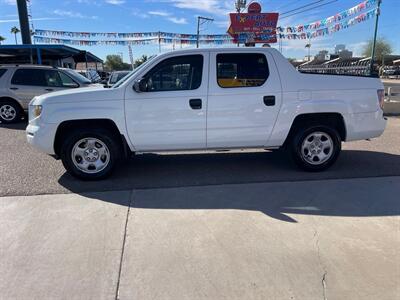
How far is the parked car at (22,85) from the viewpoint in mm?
10836

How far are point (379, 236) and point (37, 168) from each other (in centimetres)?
513

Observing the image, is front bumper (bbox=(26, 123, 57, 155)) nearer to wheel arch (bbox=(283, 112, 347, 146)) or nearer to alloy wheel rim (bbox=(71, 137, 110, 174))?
alloy wheel rim (bbox=(71, 137, 110, 174))

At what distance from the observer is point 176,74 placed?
523 centimetres

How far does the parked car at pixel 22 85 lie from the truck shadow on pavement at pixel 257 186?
19.8 feet

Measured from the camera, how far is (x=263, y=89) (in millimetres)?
5297

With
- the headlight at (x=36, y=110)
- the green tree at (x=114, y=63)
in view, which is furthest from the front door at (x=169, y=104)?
the green tree at (x=114, y=63)

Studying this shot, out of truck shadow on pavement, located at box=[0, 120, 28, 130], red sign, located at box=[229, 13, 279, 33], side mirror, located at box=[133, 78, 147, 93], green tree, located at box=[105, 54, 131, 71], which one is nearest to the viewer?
side mirror, located at box=[133, 78, 147, 93]

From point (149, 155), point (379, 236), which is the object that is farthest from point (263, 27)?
point (379, 236)

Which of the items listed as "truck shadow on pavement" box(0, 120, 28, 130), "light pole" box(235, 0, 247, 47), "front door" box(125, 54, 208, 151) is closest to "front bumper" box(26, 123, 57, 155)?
"front door" box(125, 54, 208, 151)

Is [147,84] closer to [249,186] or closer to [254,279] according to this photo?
[249,186]

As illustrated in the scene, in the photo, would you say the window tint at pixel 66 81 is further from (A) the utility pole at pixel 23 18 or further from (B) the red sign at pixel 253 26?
(B) the red sign at pixel 253 26

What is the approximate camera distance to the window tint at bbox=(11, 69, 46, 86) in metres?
10.9

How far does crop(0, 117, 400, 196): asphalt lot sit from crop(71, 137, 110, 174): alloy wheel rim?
0.23m

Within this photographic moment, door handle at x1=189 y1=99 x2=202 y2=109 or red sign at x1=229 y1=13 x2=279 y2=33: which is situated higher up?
red sign at x1=229 y1=13 x2=279 y2=33
